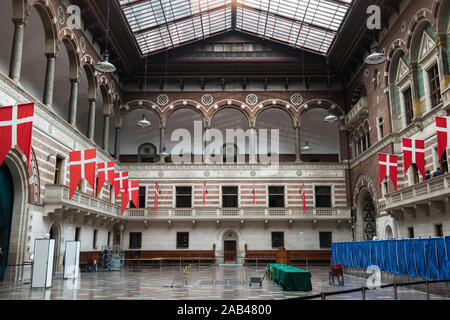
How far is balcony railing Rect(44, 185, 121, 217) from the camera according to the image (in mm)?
21688

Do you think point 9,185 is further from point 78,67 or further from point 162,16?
point 162,16

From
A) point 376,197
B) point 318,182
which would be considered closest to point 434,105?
point 376,197

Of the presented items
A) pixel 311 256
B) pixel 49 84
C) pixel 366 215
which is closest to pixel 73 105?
pixel 49 84

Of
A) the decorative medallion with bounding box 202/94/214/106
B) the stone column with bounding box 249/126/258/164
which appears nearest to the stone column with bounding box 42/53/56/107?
the decorative medallion with bounding box 202/94/214/106

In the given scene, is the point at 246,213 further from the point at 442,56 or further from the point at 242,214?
the point at 442,56

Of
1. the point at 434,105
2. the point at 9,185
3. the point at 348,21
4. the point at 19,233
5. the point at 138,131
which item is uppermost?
the point at 348,21

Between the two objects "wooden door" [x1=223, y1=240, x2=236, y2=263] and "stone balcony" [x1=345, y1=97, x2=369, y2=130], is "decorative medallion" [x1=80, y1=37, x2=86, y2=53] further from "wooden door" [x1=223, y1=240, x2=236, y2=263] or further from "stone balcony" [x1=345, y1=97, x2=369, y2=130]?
"stone balcony" [x1=345, y1=97, x2=369, y2=130]

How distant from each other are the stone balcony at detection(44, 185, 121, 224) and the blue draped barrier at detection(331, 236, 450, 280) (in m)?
16.4

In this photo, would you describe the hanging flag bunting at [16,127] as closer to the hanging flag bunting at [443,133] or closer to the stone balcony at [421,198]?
the hanging flag bunting at [443,133]

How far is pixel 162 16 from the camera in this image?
31.8m

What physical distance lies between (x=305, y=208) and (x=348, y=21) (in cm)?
1581

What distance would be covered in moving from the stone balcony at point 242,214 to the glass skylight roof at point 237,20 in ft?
47.9

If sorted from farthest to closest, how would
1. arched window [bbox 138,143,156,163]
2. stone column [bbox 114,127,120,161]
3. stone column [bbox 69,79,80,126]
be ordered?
arched window [bbox 138,143,156,163]
stone column [bbox 114,127,120,161]
stone column [bbox 69,79,80,126]

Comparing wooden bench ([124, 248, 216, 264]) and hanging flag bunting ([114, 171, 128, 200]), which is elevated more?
hanging flag bunting ([114, 171, 128, 200])
